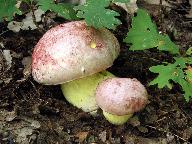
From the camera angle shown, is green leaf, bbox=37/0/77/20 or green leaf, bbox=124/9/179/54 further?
green leaf, bbox=124/9/179/54

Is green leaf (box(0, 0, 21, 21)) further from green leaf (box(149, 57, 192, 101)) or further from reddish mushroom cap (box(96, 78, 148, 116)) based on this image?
green leaf (box(149, 57, 192, 101))

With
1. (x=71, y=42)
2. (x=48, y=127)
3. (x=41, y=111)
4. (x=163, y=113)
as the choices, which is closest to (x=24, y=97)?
(x=41, y=111)

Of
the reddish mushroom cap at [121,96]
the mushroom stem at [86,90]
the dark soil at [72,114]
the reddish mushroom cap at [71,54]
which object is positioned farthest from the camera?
the mushroom stem at [86,90]

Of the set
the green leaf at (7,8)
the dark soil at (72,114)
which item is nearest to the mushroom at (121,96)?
the dark soil at (72,114)

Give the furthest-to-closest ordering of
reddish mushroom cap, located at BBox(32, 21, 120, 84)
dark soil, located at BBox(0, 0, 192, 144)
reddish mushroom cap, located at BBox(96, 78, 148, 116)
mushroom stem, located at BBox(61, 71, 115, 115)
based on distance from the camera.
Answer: mushroom stem, located at BBox(61, 71, 115, 115) < dark soil, located at BBox(0, 0, 192, 144) < reddish mushroom cap, located at BBox(32, 21, 120, 84) < reddish mushroom cap, located at BBox(96, 78, 148, 116)

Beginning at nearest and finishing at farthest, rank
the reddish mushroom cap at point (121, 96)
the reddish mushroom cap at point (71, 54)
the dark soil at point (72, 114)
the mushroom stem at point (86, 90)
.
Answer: the reddish mushroom cap at point (121, 96) < the reddish mushroom cap at point (71, 54) < the dark soil at point (72, 114) < the mushroom stem at point (86, 90)

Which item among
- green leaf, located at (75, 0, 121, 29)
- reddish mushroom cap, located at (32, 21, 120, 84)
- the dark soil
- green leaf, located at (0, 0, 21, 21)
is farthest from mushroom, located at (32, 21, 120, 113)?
green leaf, located at (0, 0, 21, 21)

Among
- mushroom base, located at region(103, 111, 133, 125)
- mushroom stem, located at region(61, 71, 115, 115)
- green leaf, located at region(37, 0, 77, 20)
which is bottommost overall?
mushroom base, located at region(103, 111, 133, 125)

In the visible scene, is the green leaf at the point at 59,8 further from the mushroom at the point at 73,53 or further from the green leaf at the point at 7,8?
the green leaf at the point at 7,8
